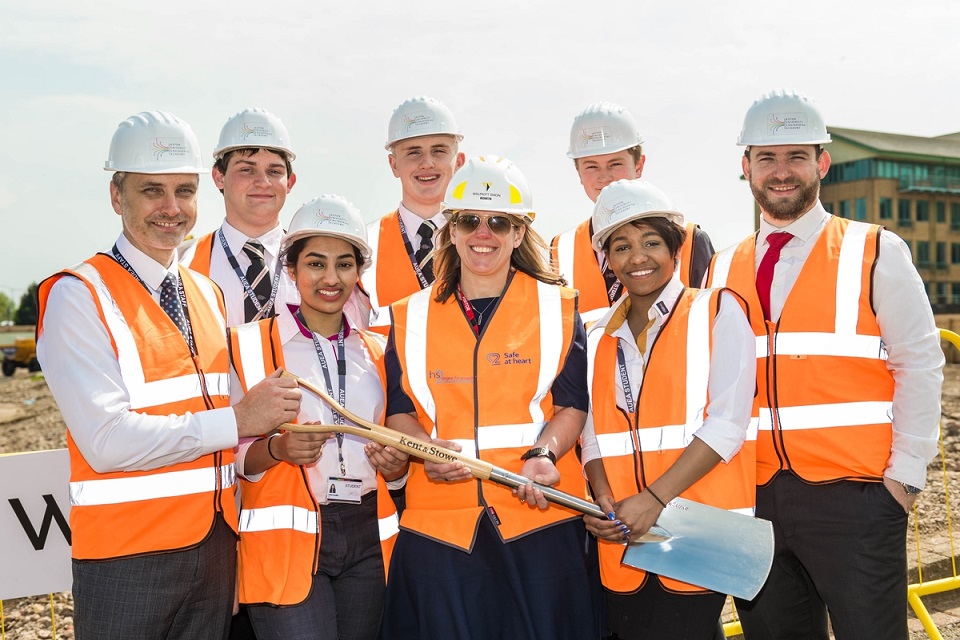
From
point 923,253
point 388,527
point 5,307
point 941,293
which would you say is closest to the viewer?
point 388,527

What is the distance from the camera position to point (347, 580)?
14.1 feet

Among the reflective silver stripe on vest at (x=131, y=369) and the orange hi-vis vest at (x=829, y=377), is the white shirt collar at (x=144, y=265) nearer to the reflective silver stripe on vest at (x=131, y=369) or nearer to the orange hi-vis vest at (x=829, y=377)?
the reflective silver stripe on vest at (x=131, y=369)

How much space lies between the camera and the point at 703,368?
13.7 ft

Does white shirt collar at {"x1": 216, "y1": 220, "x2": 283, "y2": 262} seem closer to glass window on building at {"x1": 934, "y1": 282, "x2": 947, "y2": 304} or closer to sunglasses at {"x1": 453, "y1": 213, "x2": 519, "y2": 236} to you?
sunglasses at {"x1": 453, "y1": 213, "x2": 519, "y2": 236}

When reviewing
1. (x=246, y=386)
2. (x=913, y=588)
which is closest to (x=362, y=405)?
(x=246, y=386)

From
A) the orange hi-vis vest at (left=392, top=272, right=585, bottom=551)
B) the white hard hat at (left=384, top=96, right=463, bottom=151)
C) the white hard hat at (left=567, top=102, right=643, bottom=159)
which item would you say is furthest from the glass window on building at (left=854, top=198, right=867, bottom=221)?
the orange hi-vis vest at (left=392, top=272, right=585, bottom=551)

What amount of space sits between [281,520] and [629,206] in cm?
222

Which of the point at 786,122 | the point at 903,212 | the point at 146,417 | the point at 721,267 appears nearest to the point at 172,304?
the point at 146,417

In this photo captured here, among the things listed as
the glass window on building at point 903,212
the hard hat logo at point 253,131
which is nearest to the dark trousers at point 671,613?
the hard hat logo at point 253,131

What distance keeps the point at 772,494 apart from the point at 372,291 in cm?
290

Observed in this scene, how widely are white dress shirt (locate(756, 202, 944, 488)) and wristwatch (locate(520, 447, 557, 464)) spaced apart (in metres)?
1.79

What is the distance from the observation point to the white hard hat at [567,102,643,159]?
6258 mm

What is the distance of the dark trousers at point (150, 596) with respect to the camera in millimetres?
3834

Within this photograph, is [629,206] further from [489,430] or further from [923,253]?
[923,253]
